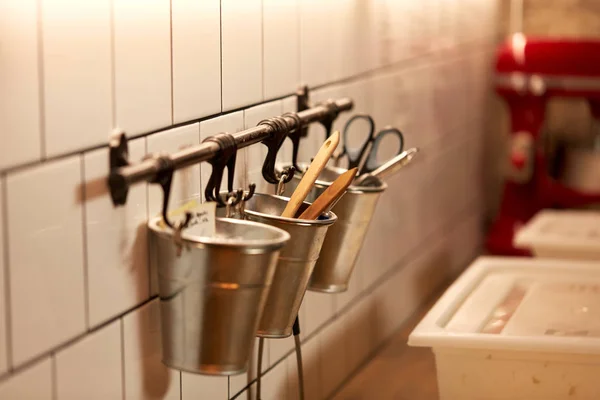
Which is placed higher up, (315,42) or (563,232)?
(315,42)

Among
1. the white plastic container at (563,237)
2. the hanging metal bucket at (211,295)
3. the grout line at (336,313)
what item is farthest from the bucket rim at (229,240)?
the white plastic container at (563,237)

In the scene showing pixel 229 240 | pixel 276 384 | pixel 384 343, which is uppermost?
pixel 229 240

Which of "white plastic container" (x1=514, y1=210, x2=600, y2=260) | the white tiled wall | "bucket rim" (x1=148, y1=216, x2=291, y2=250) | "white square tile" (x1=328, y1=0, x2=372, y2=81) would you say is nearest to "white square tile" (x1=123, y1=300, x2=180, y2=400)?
the white tiled wall

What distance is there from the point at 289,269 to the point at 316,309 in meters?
0.49

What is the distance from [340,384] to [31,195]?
36.8 inches

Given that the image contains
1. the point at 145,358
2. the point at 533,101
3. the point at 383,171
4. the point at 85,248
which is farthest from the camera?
the point at 533,101

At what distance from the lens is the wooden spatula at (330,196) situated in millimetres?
1105

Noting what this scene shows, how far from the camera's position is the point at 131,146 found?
0.99 m

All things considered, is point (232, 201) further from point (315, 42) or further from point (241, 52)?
point (315, 42)

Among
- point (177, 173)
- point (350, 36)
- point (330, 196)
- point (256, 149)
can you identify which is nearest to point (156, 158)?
point (177, 173)

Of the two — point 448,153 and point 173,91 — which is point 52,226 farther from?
point 448,153

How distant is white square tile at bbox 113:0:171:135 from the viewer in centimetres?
97

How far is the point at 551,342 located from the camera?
1253 millimetres

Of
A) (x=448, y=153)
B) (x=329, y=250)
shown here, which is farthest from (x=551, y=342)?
(x=448, y=153)
